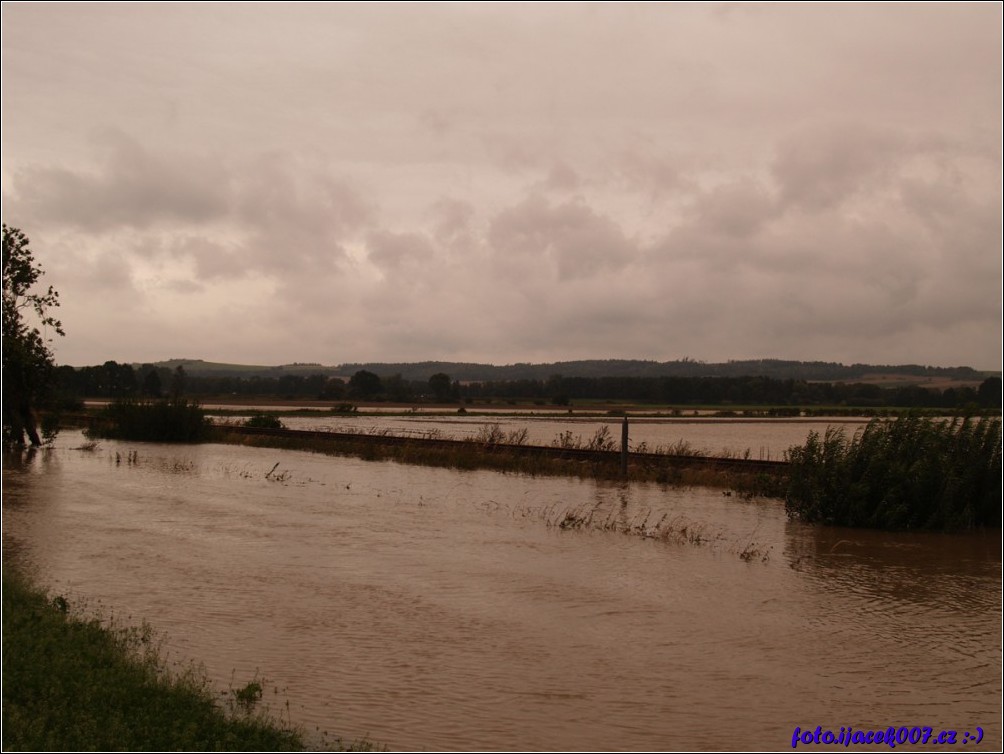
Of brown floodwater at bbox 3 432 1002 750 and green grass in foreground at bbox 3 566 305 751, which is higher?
green grass in foreground at bbox 3 566 305 751

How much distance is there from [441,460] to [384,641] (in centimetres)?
2267

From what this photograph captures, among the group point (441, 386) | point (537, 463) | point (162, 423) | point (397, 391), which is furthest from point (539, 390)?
point (537, 463)

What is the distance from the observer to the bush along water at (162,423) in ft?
142

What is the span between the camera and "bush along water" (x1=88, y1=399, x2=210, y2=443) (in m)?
43.2

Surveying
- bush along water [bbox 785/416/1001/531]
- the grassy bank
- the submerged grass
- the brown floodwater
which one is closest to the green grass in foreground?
the submerged grass

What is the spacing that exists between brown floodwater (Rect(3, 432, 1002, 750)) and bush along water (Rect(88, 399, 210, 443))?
2145cm

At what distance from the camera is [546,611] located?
11.4 metres

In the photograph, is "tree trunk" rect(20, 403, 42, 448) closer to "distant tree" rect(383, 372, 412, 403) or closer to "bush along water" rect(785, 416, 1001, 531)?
"bush along water" rect(785, 416, 1001, 531)

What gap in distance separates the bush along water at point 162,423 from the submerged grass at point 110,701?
Answer: 35.3 metres

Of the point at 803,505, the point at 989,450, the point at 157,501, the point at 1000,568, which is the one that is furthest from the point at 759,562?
the point at 157,501

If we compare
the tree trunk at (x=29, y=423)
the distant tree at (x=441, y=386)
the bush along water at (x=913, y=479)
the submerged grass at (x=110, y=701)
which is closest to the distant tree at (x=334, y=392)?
the distant tree at (x=441, y=386)

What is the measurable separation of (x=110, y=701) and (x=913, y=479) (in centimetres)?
1587

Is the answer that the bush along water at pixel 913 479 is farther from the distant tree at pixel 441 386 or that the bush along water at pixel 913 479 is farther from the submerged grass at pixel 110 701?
the distant tree at pixel 441 386

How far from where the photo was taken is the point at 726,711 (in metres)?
7.98
